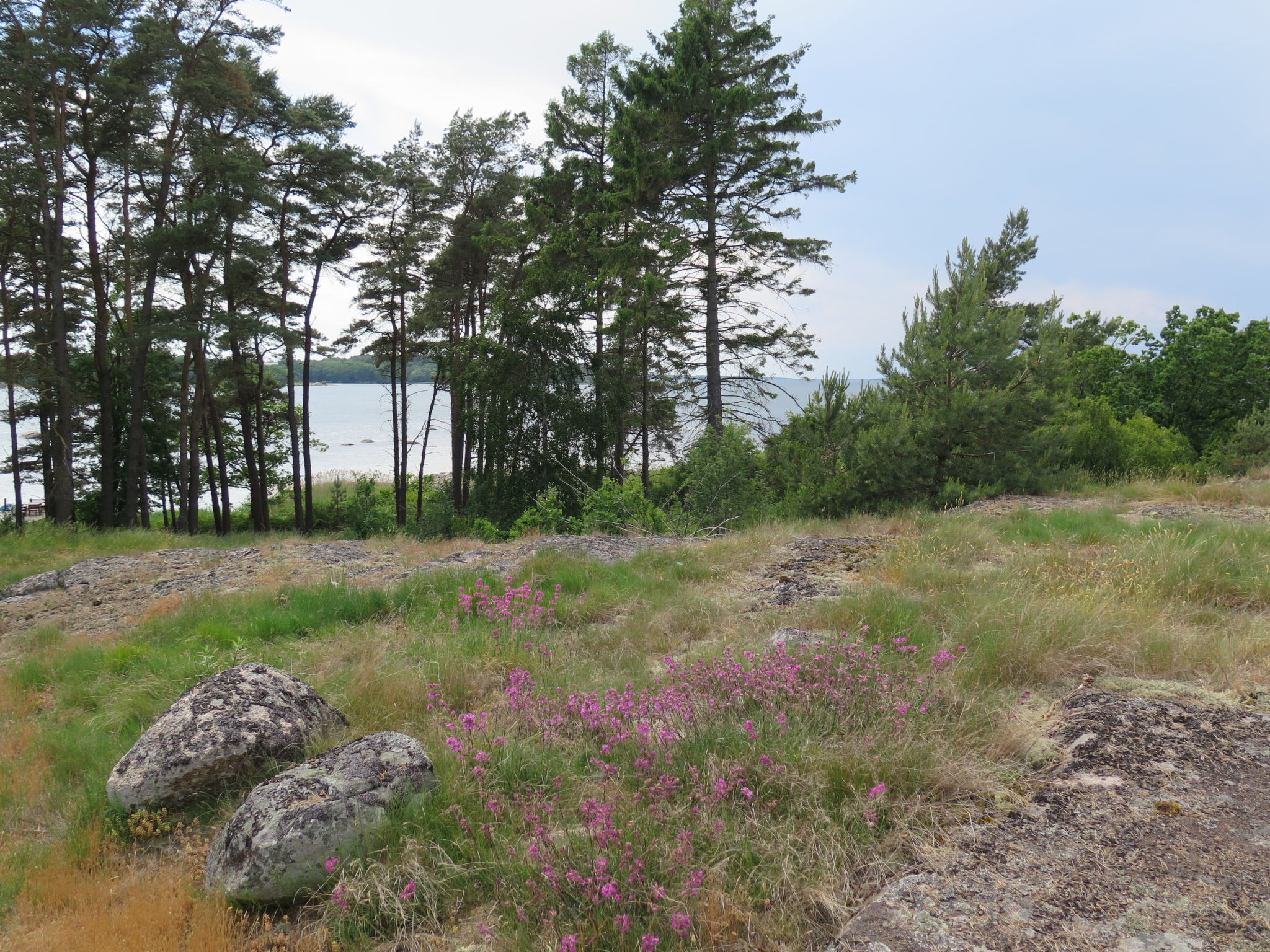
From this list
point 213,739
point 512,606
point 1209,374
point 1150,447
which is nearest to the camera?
point 213,739

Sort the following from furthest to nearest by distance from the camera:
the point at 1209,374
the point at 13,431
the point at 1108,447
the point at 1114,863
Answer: the point at 1209,374, the point at 13,431, the point at 1108,447, the point at 1114,863

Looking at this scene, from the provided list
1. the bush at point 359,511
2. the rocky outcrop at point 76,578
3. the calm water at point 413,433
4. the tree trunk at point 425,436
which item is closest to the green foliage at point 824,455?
the calm water at point 413,433

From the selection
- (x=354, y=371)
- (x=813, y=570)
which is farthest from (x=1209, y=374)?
(x=354, y=371)

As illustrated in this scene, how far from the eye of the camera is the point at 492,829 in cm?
264

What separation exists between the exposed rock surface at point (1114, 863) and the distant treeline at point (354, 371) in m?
25.8

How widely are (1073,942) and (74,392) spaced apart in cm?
2088

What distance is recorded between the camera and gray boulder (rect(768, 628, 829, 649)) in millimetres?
4020

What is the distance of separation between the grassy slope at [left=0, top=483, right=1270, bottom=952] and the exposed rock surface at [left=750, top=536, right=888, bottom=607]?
337 mm

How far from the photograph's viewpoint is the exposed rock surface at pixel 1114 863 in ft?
6.59

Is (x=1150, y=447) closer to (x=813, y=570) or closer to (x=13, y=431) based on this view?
(x=813, y=570)

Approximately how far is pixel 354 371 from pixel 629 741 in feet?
358

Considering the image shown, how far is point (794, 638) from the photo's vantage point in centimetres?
419

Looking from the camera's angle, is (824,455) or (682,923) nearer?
(682,923)

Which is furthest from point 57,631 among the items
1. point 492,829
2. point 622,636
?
point 492,829
